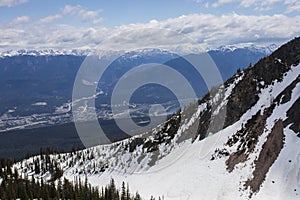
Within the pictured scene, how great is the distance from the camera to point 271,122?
80.0 meters

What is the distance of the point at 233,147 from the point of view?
86500 mm

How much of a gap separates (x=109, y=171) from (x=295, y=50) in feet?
272

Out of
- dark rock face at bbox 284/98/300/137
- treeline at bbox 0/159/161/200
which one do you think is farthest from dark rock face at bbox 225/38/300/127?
treeline at bbox 0/159/161/200

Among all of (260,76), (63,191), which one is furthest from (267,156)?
(63,191)

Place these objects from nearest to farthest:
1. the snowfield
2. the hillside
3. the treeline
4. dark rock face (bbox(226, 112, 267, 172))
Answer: the snowfield → the hillside → dark rock face (bbox(226, 112, 267, 172)) → the treeline

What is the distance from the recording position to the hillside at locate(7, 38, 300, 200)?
70.1 m

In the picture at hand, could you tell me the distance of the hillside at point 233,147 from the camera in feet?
230

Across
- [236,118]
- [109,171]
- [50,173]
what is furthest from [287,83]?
[50,173]

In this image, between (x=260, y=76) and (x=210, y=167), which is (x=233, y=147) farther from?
(x=260, y=76)

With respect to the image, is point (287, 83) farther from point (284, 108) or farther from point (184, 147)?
point (184, 147)

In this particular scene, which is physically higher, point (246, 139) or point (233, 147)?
point (246, 139)

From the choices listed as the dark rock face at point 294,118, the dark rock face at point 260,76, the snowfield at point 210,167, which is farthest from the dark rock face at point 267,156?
the dark rock face at point 260,76

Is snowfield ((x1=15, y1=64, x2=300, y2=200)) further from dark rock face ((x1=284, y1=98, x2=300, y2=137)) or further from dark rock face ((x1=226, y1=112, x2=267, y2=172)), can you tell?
dark rock face ((x1=226, y1=112, x2=267, y2=172))


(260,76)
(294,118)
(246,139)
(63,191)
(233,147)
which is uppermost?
(260,76)
